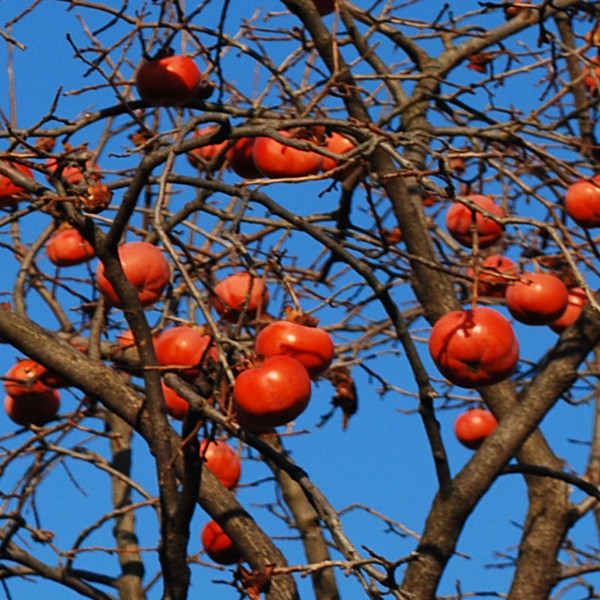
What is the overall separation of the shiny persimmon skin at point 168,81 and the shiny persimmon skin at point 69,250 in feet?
2.28

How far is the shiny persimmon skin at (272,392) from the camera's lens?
100 inches

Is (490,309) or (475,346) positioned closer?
(475,346)

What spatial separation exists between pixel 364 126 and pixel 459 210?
4.86 ft

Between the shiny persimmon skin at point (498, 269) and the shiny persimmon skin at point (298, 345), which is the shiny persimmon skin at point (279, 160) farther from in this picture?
the shiny persimmon skin at point (298, 345)

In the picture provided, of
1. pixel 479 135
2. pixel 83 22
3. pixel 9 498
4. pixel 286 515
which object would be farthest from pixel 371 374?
pixel 83 22

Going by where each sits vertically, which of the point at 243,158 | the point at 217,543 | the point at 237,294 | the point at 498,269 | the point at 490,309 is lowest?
the point at 217,543

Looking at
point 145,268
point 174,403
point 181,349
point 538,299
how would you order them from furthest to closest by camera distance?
point 538,299 < point 174,403 < point 145,268 < point 181,349

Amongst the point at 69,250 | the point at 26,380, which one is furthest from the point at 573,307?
the point at 26,380

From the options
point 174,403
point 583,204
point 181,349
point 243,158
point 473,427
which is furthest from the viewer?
point 473,427

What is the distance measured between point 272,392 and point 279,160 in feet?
4.17

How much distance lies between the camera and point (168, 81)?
3.41 meters

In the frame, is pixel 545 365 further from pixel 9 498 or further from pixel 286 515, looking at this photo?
pixel 9 498

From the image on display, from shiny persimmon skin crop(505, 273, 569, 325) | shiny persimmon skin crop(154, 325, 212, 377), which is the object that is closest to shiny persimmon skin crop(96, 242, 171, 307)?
shiny persimmon skin crop(154, 325, 212, 377)

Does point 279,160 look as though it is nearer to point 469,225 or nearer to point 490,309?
point 469,225
